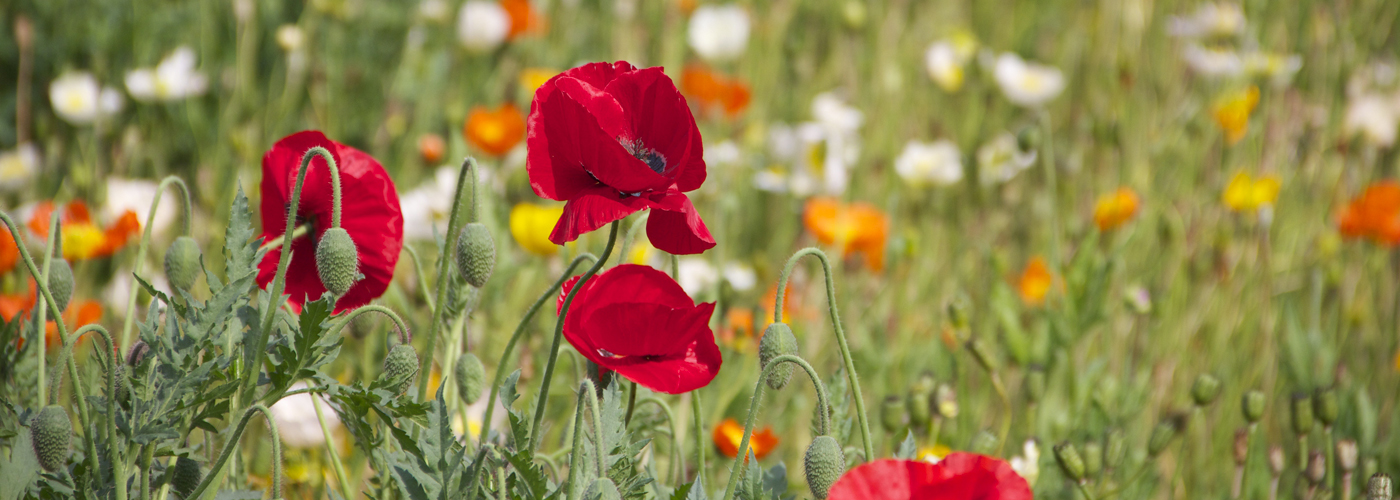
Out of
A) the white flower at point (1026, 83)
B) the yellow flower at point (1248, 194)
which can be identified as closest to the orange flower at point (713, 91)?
the white flower at point (1026, 83)

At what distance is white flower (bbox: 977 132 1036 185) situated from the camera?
232cm

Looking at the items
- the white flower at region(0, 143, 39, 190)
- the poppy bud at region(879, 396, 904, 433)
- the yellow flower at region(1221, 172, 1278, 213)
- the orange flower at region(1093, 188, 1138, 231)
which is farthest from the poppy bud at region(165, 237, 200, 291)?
the yellow flower at region(1221, 172, 1278, 213)

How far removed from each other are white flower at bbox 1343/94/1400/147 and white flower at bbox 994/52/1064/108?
0.68 m

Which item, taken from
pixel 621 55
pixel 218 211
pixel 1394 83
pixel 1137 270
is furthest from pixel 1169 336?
pixel 218 211

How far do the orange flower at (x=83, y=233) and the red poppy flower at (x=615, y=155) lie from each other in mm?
815

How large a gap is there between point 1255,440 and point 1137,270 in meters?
0.82

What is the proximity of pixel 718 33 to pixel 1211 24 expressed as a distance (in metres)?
1.27

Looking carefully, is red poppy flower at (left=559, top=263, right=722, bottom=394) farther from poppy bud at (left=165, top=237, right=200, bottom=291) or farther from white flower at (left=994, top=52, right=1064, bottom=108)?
white flower at (left=994, top=52, right=1064, bottom=108)

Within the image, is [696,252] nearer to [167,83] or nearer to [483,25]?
[167,83]

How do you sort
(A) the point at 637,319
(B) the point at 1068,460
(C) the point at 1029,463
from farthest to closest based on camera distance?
(C) the point at 1029,463 → (B) the point at 1068,460 → (A) the point at 637,319

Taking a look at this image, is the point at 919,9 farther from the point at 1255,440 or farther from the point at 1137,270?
the point at 1255,440

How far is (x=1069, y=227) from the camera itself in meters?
2.13

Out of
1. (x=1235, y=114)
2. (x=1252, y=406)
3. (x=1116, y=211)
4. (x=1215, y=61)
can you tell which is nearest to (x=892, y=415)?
(x=1252, y=406)

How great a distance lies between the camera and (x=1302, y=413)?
4.09 feet
